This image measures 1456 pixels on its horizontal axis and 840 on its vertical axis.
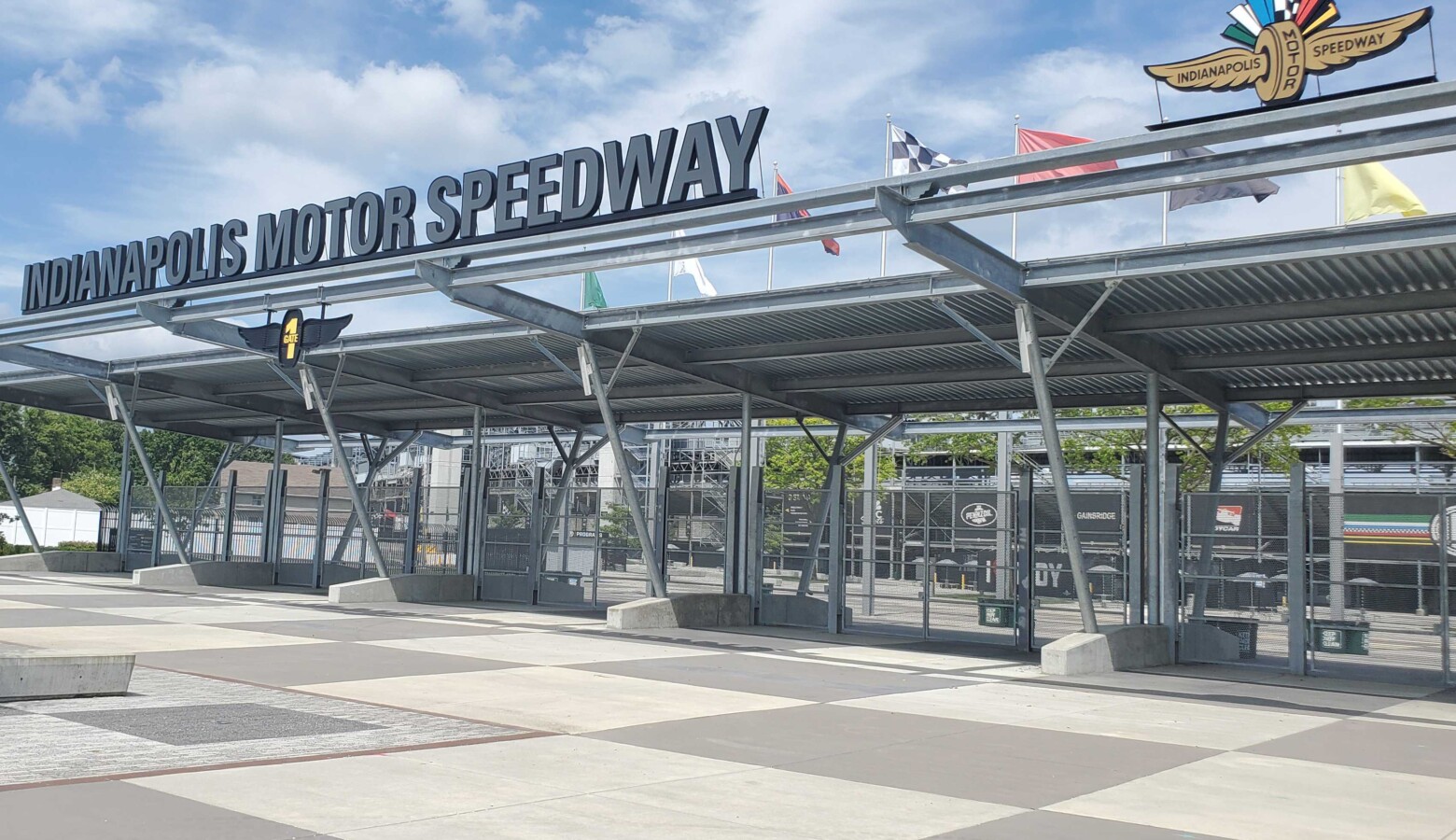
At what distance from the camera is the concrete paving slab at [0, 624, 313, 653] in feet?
56.1

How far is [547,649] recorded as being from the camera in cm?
1973

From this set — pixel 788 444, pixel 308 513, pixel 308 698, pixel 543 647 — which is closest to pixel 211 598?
pixel 308 513

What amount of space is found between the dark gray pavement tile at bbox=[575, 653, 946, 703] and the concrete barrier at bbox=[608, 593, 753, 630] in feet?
15.2

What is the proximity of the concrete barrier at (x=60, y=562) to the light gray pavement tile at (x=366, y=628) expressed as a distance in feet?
63.9

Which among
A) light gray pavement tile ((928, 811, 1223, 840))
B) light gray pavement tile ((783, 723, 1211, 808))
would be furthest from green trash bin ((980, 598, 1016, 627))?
light gray pavement tile ((928, 811, 1223, 840))

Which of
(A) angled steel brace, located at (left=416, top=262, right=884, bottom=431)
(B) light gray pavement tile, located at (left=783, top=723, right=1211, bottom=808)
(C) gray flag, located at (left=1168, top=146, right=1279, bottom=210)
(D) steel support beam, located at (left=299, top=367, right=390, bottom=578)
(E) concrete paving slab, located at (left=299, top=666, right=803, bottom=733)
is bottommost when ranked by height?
(B) light gray pavement tile, located at (left=783, top=723, right=1211, bottom=808)

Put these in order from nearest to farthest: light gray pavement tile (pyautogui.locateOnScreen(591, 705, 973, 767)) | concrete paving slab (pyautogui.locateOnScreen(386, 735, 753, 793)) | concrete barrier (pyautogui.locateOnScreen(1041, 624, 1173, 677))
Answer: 1. concrete paving slab (pyautogui.locateOnScreen(386, 735, 753, 793))
2. light gray pavement tile (pyautogui.locateOnScreen(591, 705, 973, 767))
3. concrete barrier (pyautogui.locateOnScreen(1041, 624, 1173, 677))

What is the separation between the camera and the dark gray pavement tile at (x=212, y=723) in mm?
10484

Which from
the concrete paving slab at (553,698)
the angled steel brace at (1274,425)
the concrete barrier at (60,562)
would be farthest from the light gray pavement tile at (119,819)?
the concrete barrier at (60,562)

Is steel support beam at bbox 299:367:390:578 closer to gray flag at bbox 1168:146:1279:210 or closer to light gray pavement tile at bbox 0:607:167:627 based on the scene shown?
light gray pavement tile at bbox 0:607:167:627

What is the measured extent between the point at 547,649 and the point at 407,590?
11.8 metres

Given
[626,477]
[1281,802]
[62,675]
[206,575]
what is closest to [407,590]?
[206,575]

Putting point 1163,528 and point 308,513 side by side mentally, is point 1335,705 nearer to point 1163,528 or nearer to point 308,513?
point 1163,528

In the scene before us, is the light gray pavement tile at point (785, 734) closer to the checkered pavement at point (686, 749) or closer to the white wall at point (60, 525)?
the checkered pavement at point (686, 749)
